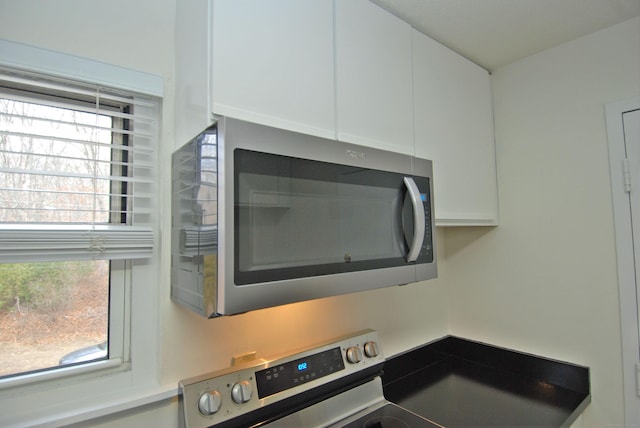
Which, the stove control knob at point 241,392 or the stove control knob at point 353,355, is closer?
the stove control knob at point 241,392

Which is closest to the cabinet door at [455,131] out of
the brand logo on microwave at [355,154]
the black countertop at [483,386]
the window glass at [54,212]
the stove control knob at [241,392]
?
the brand logo on microwave at [355,154]

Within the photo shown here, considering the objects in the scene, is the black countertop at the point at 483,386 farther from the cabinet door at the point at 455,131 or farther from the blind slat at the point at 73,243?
the blind slat at the point at 73,243

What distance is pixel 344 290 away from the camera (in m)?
0.84

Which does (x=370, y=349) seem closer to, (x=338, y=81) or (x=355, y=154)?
(x=355, y=154)

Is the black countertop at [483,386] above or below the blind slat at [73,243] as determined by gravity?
below

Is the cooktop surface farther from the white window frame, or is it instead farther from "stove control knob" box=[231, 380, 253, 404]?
Answer: the white window frame

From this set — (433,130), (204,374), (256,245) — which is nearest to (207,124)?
(256,245)

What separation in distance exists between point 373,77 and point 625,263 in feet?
3.68

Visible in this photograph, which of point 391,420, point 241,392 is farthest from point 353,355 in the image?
point 241,392

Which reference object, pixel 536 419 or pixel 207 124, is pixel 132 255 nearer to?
pixel 207 124

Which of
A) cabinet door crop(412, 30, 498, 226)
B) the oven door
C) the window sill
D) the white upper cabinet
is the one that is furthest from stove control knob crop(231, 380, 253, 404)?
cabinet door crop(412, 30, 498, 226)

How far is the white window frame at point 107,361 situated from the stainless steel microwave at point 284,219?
0.11 metres

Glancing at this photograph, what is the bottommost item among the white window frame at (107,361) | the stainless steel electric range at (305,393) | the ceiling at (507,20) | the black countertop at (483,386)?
the black countertop at (483,386)

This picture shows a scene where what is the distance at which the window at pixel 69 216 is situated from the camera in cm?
78
